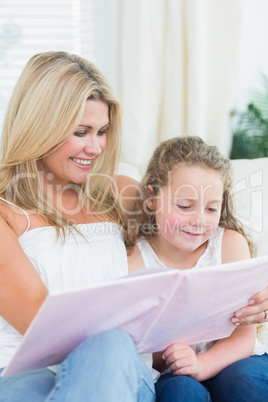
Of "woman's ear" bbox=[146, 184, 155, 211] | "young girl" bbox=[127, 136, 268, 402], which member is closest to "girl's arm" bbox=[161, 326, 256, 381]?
"young girl" bbox=[127, 136, 268, 402]

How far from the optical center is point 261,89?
112 inches

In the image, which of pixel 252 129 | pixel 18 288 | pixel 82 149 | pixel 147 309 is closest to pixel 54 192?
pixel 82 149

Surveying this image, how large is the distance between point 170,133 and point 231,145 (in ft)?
1.11

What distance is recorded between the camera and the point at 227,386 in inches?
51.3

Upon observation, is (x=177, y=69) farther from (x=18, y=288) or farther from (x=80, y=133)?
(x=18, y=288)

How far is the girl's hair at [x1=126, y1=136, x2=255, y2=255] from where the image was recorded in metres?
1.55

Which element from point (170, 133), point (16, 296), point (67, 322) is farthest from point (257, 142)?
point (67, 322)

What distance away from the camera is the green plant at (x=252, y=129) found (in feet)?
8.96

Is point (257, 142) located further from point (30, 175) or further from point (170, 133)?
point (30, 175)

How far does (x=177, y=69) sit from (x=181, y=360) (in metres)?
1.59

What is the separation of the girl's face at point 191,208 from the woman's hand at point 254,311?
244mm

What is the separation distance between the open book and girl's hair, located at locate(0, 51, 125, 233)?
0.43 meters

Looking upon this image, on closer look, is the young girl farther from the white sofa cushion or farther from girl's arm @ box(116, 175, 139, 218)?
the white sofa cushion

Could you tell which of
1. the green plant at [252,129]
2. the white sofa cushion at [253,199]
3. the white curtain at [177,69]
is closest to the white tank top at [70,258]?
the white sofa cushion at [253,199]
